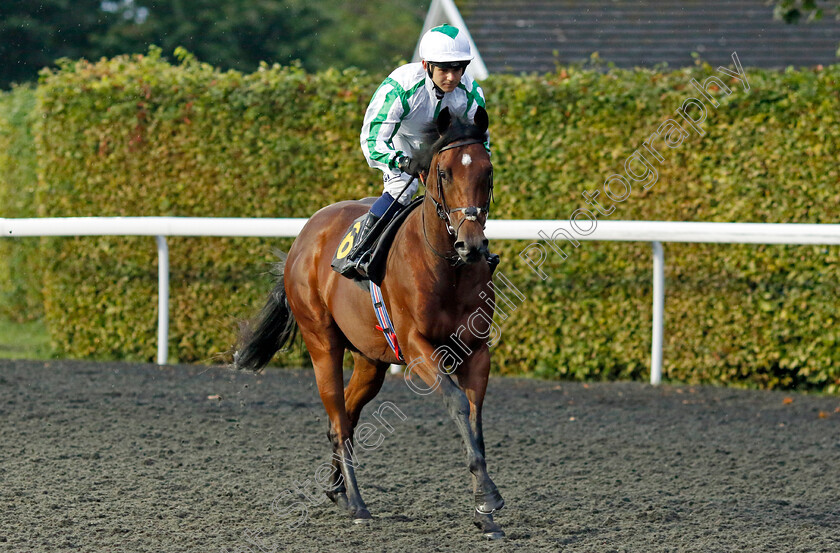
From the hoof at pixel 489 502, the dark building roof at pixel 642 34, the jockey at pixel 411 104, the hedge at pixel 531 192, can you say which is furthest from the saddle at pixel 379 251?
the dark building roof at pixel 642 34

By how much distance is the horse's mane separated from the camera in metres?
3.76

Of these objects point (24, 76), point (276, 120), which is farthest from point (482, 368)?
point (24, 76)

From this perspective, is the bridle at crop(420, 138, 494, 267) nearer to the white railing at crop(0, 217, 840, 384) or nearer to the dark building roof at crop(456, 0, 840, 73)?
the white railing at crop(0, 217, 840, 384)

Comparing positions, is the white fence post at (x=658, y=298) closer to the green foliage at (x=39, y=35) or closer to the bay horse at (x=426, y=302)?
the bay horse at (x=426, y=302)

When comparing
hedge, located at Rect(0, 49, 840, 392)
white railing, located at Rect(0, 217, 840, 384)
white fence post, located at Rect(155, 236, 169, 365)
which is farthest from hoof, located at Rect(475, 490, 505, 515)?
white fence post, located at Rect(155, 236, 169, 365)

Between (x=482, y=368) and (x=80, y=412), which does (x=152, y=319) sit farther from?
(x=482, y=368)

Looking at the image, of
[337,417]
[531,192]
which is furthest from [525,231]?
[337,417]

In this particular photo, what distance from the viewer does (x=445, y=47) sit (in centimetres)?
400

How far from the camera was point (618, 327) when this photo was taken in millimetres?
7605

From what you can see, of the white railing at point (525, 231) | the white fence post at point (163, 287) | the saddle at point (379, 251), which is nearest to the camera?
the saddle at point (379, 251)

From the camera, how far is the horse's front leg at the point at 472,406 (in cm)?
378

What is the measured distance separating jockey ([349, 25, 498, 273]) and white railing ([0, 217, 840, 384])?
2.75 m

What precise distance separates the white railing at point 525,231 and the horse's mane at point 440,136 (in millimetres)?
3153

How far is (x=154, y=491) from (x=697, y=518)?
8.06 feet
